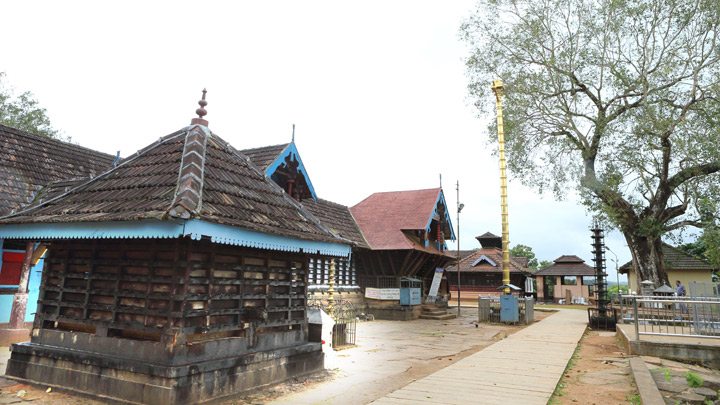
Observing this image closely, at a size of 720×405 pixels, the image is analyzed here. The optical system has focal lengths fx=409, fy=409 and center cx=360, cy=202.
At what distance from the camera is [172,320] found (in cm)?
549

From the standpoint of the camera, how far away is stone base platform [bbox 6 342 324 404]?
5.25m

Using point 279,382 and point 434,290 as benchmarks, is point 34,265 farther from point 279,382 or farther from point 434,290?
point 434,290

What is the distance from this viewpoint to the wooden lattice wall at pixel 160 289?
568cm

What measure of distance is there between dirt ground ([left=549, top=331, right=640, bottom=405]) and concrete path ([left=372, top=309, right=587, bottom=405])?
21cm

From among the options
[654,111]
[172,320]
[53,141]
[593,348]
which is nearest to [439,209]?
[654,111]

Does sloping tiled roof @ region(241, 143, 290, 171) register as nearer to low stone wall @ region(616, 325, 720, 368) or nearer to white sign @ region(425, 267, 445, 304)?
low stone wall @ region(616, 325, 720, 368)

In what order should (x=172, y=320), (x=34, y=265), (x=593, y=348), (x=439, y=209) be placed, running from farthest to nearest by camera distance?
1. (x=439, y=209)
2. (x=593, y=348)
3. (x=34, y=265)
4. (x=172, y=320)

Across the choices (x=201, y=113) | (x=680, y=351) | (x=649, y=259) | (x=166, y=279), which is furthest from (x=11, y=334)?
(x=649, y=259)

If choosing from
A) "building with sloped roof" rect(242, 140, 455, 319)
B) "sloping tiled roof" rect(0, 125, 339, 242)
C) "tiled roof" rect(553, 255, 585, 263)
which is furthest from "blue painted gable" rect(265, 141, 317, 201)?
"tiled roof" rect(553, 255, 585, 263)

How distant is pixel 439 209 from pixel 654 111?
12.0 meters

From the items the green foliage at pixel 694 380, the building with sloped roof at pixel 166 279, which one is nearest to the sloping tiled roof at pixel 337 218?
the building with sloped roof at pixel 166 279

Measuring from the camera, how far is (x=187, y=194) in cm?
540

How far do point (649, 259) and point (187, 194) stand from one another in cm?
2254

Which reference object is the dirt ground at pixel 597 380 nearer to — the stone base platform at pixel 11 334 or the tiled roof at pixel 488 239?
the stone base platform at pixel 11 334
